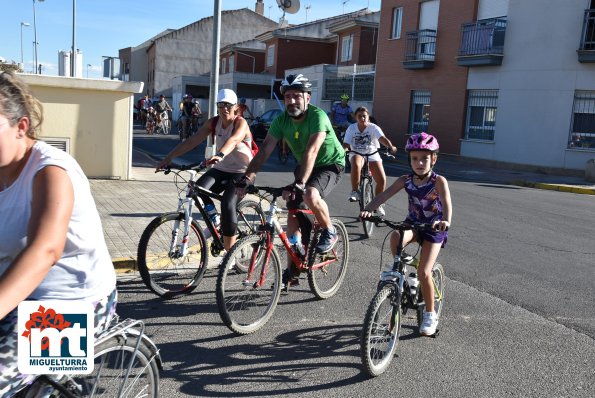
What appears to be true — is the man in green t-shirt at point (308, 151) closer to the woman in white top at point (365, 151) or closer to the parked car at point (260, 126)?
the woman in white top at point (365, 151)

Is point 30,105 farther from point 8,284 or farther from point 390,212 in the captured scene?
point 390,212

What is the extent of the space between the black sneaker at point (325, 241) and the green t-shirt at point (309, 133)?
26.4 inches

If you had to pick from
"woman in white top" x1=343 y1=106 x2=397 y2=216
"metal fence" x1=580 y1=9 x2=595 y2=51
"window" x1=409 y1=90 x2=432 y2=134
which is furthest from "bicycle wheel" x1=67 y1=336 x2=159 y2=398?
"window" x1=409 y1=90 x2=432 y2=134

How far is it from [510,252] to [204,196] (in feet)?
14.4

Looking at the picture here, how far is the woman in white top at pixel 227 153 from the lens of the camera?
19.2 feet

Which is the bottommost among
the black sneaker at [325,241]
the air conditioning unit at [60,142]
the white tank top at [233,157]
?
the black sneaker at [325,241]

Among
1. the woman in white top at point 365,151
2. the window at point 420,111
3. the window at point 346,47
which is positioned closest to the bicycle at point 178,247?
the woman in white top at point 365,151

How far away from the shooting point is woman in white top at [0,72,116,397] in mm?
2000

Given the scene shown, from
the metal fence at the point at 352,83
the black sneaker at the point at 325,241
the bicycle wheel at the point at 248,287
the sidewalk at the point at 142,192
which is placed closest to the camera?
the bicycle wheel at the point at 248,287

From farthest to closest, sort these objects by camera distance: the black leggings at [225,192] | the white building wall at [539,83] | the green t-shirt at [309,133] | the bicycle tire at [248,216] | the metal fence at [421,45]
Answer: the metal fence at [421,45], the white building wall at [539,83], the bicycle tire at [248,216], the black leggings at [225,192], the green t-shirt at [309,133]

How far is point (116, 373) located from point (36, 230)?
0.72 meters

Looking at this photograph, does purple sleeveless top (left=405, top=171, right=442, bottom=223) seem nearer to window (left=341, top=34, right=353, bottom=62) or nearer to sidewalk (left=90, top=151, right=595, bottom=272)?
sidewalk (left=90, top=151, right=595, bottom=272)

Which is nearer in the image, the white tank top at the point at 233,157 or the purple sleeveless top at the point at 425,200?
the purple sleeveless top at the point at 425,200

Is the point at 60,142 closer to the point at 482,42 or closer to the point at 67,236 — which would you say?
the point at 67,236
